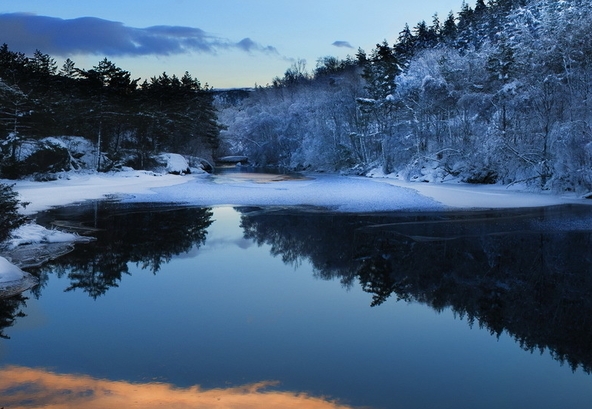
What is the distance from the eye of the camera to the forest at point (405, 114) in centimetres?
3141

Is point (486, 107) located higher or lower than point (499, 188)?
higher

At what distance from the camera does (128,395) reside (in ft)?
A: 17.6

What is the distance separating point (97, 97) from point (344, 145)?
2975 centimetres

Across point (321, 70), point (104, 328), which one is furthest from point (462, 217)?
point (321, 70)

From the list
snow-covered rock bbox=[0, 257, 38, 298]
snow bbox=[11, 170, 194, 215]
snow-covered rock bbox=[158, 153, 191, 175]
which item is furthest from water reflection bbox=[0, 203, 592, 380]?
snow-covered rock bbox=[158, 153, 191, 175]

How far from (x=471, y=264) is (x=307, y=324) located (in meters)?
5.34

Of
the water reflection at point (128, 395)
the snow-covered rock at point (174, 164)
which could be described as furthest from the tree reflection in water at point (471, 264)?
the snow-covered rock at point (174, 164)

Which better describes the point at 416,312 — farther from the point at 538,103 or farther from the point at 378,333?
the point at 538,103

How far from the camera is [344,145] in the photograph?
217 feet

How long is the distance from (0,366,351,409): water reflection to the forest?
83.9ft

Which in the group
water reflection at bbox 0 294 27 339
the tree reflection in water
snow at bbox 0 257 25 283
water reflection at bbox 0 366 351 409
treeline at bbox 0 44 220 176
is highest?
treeline at bbox 0 44 220 176

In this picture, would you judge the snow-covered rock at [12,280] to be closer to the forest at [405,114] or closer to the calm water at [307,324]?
the calm water at [307,324]

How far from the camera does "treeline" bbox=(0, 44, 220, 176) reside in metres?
39.0

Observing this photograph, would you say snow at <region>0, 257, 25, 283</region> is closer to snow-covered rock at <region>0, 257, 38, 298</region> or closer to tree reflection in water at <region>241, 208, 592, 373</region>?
snow-covered rock at <region>0, 257, 38, 298</region>
